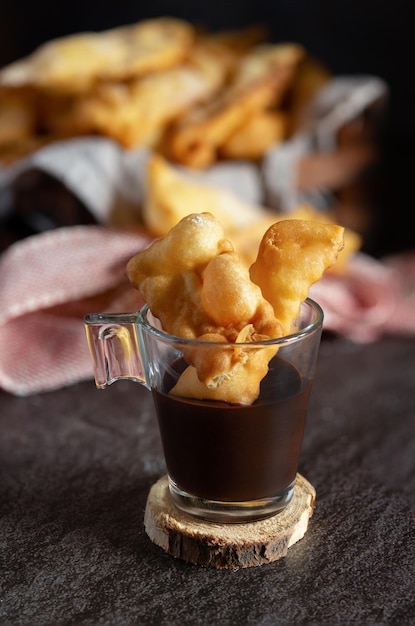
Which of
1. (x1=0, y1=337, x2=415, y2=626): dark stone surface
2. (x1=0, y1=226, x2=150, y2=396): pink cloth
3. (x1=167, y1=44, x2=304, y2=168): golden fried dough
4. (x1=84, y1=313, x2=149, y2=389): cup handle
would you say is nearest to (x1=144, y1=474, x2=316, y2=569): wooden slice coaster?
(x1=0, y1=337, x2=415, y2=626): dark stone surface

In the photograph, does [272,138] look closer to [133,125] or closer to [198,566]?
[133,125]

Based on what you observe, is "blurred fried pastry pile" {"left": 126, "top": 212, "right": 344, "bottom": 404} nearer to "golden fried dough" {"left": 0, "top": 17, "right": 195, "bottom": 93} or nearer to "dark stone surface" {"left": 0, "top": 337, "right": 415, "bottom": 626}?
"dark stone surface" {"left": 0, "top": 337, "right": 415, "bottom": 626}

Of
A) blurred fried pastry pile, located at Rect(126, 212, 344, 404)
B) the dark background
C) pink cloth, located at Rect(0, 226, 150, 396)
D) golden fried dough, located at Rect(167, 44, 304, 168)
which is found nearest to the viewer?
blurred fried pastry pile, located at Rect(126, 212, 344, 404)

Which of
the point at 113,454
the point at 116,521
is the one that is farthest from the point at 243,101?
the point at 116,521

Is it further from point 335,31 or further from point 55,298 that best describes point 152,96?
point 335,31

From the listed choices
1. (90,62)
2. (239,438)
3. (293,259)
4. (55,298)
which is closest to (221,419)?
(239,438)

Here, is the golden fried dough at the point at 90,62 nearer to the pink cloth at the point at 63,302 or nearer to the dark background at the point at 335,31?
the pink cloth at the point at 63,302
